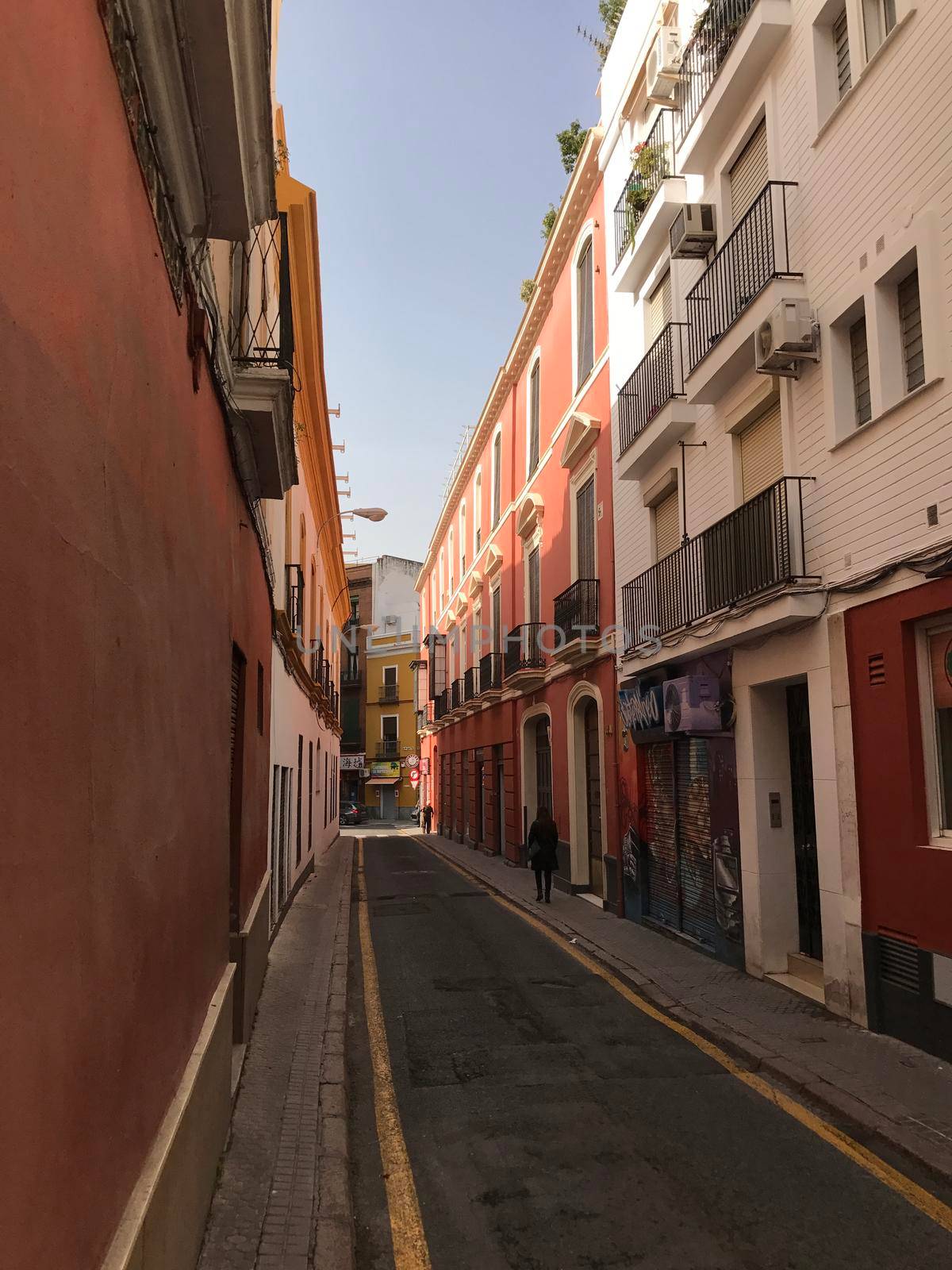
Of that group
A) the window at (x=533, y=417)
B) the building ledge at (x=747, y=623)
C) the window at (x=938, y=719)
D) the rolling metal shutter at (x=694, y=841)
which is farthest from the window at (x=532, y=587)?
the window at (x=938, y=719)

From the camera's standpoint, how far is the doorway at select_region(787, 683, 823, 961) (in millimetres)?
9688

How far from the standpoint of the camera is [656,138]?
44.3 ft

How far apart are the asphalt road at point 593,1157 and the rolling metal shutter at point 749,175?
872 centimetres

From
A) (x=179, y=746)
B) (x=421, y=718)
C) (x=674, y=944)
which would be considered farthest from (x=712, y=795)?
(x=421, y=718)

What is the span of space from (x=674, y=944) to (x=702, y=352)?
24.2 feet

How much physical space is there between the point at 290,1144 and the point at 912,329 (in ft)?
25.2

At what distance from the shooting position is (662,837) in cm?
1311

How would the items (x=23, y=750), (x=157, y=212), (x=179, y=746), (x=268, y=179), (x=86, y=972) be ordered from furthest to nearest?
(x=268, y=179)
(x=179, y=746)
(x=157, y=212)
(x=86, y=972)
(x=23, y=750)

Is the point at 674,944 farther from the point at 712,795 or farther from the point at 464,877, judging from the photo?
the point at 464,877

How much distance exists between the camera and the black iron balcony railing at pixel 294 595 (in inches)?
552

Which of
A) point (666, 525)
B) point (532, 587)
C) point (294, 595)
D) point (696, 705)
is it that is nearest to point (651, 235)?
point (666, 525)

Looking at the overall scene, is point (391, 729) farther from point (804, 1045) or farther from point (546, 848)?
point (804, 1045)

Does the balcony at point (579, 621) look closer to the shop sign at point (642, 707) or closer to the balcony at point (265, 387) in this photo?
the shop sign at point (642, 707)

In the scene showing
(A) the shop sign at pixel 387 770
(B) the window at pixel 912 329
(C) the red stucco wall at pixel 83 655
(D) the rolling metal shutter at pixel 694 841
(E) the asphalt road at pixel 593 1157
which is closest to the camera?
(C) the red stucco wall at pixel 83 655
